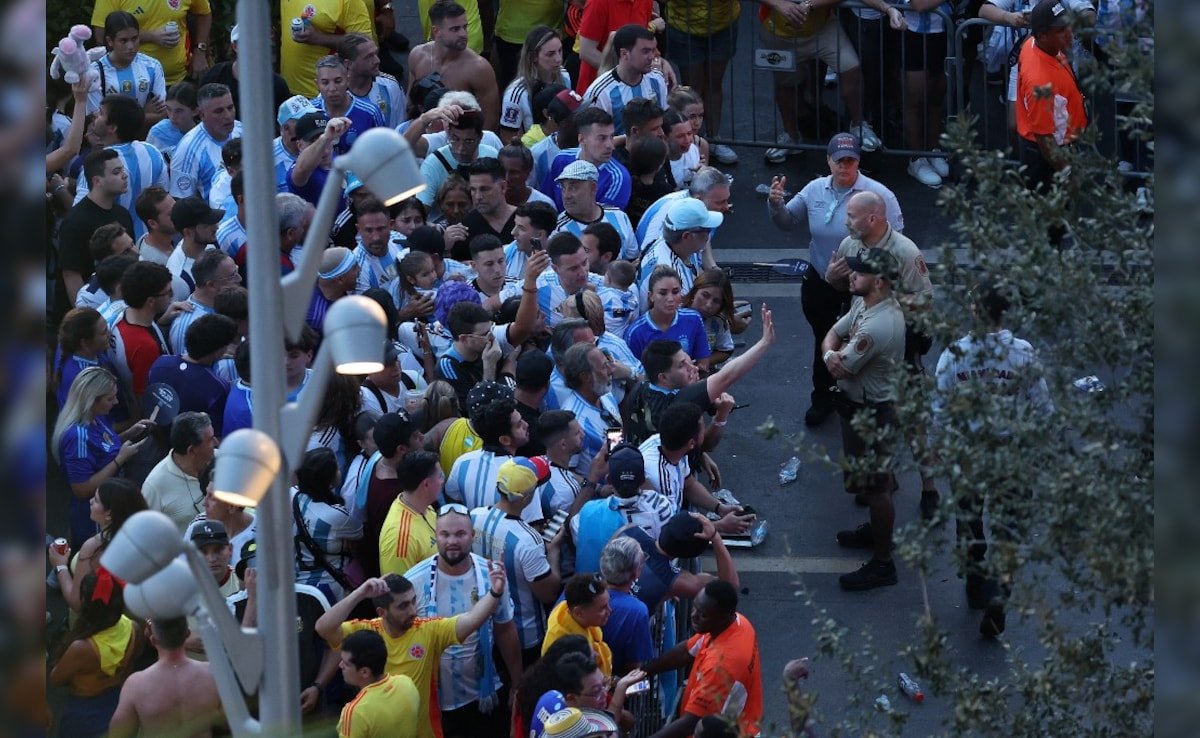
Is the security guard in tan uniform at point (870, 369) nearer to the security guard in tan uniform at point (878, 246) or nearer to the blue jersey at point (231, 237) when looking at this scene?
the security guard in tan uniform at point (878, 246)

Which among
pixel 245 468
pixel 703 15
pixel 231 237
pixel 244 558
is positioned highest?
pixel 245 468

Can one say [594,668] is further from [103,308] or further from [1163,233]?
A: [1163,233]

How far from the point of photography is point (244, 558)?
7062mm

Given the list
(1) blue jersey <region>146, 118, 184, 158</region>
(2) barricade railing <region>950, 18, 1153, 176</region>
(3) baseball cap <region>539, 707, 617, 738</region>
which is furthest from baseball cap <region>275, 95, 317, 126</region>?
(3) baseball cap <region>539, 707, 617, 738</region>

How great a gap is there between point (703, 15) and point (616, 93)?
254 centimetres

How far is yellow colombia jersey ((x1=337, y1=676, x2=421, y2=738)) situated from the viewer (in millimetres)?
6262

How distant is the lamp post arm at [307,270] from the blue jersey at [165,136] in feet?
26.1

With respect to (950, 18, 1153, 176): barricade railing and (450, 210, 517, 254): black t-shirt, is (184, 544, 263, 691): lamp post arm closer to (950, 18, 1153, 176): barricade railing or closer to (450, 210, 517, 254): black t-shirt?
(450, 210, 517, 254): black t-shirt

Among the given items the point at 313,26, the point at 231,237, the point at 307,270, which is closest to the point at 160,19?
the point at 313,26

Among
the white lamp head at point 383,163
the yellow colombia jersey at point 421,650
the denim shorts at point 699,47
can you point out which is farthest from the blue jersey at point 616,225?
the white lamp head at point 383,163

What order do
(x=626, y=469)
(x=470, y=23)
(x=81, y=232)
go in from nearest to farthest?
1. (x=626, y=469)
2. (x=81, y=232)
3. (x=470, y=23)

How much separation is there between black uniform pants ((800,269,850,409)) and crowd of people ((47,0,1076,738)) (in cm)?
3

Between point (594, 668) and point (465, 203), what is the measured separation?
193 inches

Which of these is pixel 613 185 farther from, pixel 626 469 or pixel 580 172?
pixel 626 469
